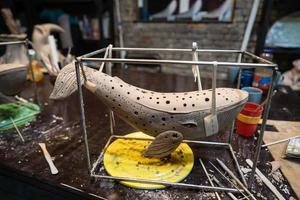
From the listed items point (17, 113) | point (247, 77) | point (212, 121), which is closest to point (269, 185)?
point (212, 121)

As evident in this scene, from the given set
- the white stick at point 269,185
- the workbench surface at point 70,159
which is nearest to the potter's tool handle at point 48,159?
the workbench surface at point 70,159

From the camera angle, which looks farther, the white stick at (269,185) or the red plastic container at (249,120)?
the red plastic container at (249,120)

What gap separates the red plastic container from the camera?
676mm

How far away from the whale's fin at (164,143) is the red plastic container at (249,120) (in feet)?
0.99

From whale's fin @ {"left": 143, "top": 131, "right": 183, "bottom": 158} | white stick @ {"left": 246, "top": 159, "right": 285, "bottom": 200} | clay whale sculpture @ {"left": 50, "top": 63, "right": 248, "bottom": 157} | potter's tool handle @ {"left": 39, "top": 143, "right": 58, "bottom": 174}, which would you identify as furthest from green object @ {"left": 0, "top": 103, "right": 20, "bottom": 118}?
white stick @ {"left": 246, "top": 159, "right": 285, "bottom": 200}

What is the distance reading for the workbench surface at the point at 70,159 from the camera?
0.49 metres

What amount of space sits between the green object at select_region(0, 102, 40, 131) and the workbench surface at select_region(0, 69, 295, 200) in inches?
1.3

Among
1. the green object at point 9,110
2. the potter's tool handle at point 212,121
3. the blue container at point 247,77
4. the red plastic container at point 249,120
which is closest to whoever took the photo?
the potter's tool handle at point 212,121

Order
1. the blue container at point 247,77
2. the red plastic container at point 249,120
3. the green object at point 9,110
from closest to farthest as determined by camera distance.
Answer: the red plastic container at point 249,120 < the green object at point 9,110 < the blue container at point 247,77

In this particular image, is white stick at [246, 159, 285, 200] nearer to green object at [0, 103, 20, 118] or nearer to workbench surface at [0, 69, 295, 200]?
workbench surface at [0, 69, 295, 200]

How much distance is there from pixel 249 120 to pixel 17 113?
82 centimetres

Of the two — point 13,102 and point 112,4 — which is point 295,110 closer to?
point 13,102

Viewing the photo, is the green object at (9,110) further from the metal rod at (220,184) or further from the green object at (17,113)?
the metal rod at (220,184)

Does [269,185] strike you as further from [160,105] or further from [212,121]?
[160,105]
